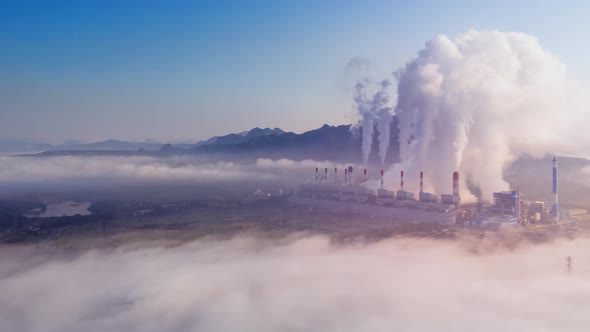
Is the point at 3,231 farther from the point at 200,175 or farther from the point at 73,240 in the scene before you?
the point at 200,175

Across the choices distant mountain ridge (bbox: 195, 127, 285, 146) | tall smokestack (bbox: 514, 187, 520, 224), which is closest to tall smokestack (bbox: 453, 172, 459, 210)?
tall smokestack (bbox: 514, 187, 520, 224)

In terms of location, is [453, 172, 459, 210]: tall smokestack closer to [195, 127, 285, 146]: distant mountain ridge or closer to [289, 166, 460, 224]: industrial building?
[289, 166, 460, 224]: industrial building

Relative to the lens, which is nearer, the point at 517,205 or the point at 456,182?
the point at 517,205

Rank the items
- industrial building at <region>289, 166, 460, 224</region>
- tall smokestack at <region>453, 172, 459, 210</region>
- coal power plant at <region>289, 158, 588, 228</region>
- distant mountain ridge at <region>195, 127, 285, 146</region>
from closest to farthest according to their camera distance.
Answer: coal power plant at <region>289, 158, 588, 228</region> → industrial building at <region>289, 166, 460, 224</region> → tall smokestack at <region>453, 172, 459, 210</region> → distant mountain ridge at <region>195, 127, 285, 146</region>

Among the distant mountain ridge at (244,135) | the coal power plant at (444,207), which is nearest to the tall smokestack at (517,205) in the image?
the coal power plant at (444,207)

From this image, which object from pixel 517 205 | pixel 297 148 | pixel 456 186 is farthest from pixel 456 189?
pixel 297 148

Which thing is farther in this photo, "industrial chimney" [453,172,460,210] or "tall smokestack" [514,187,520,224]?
"industrial chimney" [453,172,460,210]

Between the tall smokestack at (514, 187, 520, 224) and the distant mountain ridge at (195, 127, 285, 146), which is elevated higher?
the distant mountain ridge at (195, 127, 285, 146)

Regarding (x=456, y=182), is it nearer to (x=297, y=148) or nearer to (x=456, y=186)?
(x=456, y=186)

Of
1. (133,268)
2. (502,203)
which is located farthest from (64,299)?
(502,203)

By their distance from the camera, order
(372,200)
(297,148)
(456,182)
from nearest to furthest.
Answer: (456,182)
(372,200)
(297,148)
